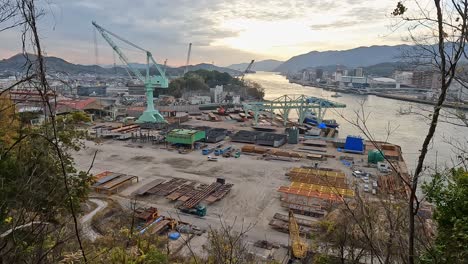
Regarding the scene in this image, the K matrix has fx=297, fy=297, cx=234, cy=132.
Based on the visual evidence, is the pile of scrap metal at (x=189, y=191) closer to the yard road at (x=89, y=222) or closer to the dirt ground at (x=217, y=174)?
the dirt ground at (x=217, y=174)

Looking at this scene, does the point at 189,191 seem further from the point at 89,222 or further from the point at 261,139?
the point at 261,139

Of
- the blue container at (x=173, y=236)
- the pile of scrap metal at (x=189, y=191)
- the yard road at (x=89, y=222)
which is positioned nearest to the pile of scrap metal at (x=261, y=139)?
the pile of scrap metal at (x=189, y=191)

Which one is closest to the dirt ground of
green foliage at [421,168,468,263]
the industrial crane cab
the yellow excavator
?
the yellow excavator

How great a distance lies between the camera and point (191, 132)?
590 inches

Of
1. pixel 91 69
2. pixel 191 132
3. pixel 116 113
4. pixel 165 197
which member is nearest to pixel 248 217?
pixel 165 197

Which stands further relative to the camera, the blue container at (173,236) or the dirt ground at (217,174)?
the dirt ground at (217,174)

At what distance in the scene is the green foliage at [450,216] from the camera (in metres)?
1.79

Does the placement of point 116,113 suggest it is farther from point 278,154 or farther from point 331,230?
point 331,230

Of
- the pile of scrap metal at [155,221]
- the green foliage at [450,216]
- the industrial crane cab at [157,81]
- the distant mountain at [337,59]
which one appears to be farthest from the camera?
the distant mountain at [337,59]

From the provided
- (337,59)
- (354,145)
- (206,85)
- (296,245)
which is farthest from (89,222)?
(337,59)

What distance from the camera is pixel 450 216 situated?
2010mm

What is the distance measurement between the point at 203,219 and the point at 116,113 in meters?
17.6

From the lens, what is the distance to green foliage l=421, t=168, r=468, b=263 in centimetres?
179

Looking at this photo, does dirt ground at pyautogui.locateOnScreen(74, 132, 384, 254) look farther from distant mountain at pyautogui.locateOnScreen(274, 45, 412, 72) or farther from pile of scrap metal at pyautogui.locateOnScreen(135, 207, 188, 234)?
distant mountain at pyautogui.locateOnScreen(274, 45, 412, 72)
